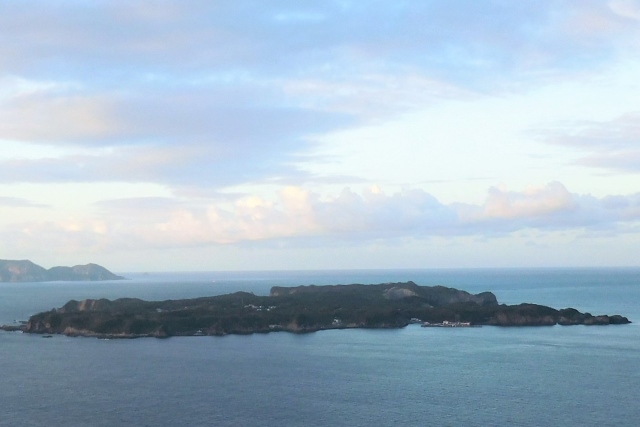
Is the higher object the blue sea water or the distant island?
the distant island

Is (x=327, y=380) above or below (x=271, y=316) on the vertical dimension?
below

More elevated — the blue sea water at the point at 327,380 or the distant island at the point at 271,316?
the distant island at the point at 271,316

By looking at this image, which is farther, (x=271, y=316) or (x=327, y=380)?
(x=271, y=316)

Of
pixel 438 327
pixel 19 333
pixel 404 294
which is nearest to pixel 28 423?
pixel 19 333

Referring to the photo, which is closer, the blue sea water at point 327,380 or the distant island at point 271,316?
the blue sea water at point 327,380

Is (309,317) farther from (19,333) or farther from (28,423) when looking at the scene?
(28,423)
